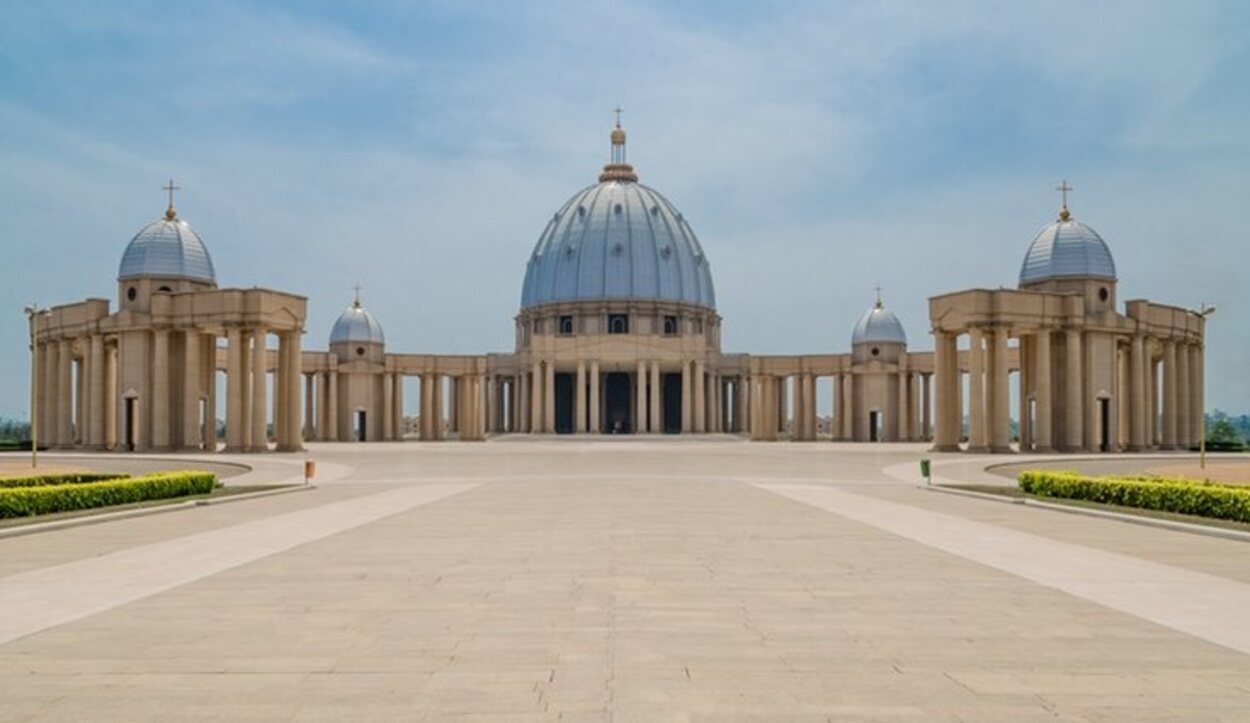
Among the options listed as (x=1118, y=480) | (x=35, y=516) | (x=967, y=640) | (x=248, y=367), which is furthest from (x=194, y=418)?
(x=967, y=640)

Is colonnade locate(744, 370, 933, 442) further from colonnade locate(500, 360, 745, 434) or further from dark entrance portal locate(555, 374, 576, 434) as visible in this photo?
dark entrance portal locate(555, 374, 576, 434)

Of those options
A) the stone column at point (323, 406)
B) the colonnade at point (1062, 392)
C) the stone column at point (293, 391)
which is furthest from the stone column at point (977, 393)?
the stone column at point (323, 406)

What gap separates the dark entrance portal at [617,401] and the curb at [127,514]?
92.4 m

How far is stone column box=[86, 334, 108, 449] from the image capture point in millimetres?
74188

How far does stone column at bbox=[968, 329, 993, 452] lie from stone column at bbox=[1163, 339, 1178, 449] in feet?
63.6

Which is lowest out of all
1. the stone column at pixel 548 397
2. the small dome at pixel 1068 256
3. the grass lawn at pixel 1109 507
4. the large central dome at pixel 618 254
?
the grass lawn at pixel 1109 507

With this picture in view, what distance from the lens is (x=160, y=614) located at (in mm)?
12445

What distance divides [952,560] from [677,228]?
394ft

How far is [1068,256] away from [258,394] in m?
52.6

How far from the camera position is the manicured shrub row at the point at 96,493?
23.4 metres

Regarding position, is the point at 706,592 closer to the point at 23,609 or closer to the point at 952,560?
the point at 952,560

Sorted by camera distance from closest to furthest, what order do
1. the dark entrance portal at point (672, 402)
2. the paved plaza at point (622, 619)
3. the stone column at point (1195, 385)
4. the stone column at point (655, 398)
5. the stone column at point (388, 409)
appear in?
the paved plaza at point (622, 619)
the stone column at point (1195, 385)
the stone column at point (388, 409)
the stone column at point (655, 398)
the dark entrance portal at point (672, 402)

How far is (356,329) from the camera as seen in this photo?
104188 mm

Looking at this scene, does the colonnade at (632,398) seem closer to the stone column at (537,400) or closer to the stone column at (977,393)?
the stone column at (537,400)
